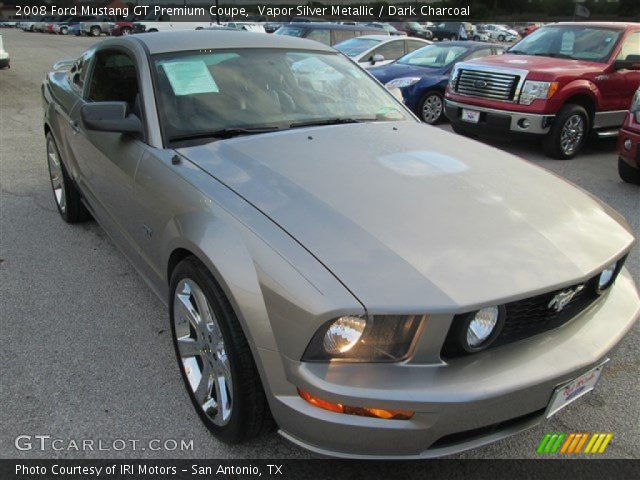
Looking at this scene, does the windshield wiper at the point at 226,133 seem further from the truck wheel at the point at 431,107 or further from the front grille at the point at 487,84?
the truck wheel at the point at 431,107

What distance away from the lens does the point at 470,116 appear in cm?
748

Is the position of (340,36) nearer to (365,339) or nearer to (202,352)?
(202,352)

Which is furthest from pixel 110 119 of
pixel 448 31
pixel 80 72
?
pixel 448 31

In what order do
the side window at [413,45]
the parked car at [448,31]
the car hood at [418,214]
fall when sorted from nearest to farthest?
1. the car hood at [418,214]
2. the side window at [413,45]
3. the parked car at [448,31]

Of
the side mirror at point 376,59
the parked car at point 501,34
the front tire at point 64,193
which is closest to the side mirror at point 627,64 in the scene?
the side mirror at point 376,59

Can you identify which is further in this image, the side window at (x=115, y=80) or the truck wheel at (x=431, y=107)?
the truck wheel at (x=431, y=107)

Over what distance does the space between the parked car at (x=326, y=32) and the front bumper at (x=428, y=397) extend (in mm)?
11732

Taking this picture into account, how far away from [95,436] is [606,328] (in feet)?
6.88

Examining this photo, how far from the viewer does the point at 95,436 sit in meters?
2.29

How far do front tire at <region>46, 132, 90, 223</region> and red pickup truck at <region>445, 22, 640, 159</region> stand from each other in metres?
5.19

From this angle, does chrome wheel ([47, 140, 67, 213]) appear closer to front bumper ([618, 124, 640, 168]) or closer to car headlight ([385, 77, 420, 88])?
front bumper ([618, 124, 640, 168])

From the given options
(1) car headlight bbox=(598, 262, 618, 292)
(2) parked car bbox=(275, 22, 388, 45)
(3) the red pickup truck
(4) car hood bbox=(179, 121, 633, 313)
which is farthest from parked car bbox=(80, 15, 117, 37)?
(1) car headlight bbox=(598, 262, 618, 292)

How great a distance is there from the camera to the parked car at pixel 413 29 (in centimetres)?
3716

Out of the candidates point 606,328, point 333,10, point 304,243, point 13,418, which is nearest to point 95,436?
point 13,418
